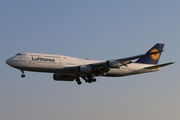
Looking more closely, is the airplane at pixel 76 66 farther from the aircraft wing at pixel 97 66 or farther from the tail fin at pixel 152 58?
the tail fin at pixel 152 58

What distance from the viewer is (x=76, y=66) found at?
6044 cm

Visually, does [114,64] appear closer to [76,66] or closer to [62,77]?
[76,66]

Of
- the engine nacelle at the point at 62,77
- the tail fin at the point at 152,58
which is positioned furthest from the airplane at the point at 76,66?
the tail fin at the point at 152,58

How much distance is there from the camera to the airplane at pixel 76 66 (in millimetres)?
58156

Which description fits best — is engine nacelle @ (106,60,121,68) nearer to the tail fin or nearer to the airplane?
the airplane

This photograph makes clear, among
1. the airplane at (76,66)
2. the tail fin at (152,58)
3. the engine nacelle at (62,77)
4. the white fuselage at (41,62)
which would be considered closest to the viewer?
the white fuselage at (41,62)

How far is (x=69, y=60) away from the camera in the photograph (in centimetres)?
6100

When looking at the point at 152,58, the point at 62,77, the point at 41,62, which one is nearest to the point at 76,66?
the point at 41,62

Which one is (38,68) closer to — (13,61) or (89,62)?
(13,61)

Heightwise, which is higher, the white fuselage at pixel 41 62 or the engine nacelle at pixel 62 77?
the white fuselage at pixel 41 62

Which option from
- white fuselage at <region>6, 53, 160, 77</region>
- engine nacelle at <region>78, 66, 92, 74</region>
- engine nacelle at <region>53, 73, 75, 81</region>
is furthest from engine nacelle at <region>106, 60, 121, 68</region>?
engine nacelle at <region>53, 73, 75, 81</region>

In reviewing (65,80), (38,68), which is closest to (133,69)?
(65,80)

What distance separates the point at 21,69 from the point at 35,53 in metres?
3.02

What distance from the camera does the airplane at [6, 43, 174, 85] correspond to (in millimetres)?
58156
